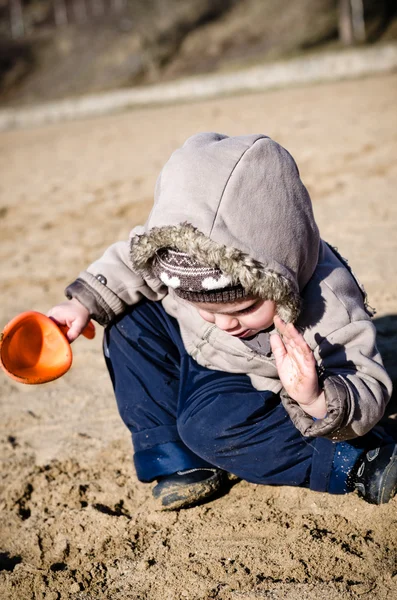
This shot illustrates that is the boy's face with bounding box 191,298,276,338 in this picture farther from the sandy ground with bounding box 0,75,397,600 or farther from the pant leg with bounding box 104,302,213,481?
the sandy ground with bounding box 0,75,397,600

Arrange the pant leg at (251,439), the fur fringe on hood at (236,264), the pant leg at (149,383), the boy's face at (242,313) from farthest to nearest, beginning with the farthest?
1. the pant leg at (149,383)
2. the pant leg at (251,439)
3. the boy's face at (242,313)
4. the fur fringe on hood at (236,264)

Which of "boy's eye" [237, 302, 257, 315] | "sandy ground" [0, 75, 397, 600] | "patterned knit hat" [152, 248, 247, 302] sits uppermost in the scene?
"patterned knit hat" [152, 248, 247, 302]

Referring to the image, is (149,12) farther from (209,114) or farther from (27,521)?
(27,521)

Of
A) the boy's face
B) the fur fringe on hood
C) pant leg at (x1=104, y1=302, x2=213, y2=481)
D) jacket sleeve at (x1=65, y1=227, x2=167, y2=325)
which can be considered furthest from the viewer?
jacket sleeve at (x1=65, y1=227, x2=167, y2=325)

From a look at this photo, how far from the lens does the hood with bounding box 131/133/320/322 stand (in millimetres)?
1429

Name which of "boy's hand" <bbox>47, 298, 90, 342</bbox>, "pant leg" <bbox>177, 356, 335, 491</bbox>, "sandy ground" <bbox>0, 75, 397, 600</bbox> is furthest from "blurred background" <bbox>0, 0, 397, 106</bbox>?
"pant leg" <bbox>177, 356, 335, 491</bbox>

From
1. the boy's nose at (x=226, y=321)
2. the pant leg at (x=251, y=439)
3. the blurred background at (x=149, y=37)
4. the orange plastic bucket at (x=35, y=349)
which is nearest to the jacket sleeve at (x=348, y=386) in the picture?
the pant leg at (x=251, y=439)

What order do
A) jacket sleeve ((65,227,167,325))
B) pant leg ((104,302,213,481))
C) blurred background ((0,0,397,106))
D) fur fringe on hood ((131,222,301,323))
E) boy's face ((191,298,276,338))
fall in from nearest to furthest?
fur fringe on hood ((131,222,301,323)) < boy's face ((191,298,276,338)) < pant leg ((104,302,213,481)) < jacket sleeve ((65,227,167,325)) < blurred background ((0,0,397,106))

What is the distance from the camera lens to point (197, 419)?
1.71 meters

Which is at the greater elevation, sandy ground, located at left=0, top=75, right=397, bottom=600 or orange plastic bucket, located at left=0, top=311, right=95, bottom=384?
orange plastic bucket, located at left=0, top=311, right=95, bottom=384

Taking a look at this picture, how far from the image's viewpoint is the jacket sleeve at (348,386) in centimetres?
144

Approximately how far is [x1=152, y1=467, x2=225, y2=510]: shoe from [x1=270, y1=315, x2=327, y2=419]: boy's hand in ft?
1.31

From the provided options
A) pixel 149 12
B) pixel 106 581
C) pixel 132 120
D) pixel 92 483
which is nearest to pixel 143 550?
pixel 106 581

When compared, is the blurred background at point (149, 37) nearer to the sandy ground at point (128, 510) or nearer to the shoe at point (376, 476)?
the sandy ground at point (128, 510)
